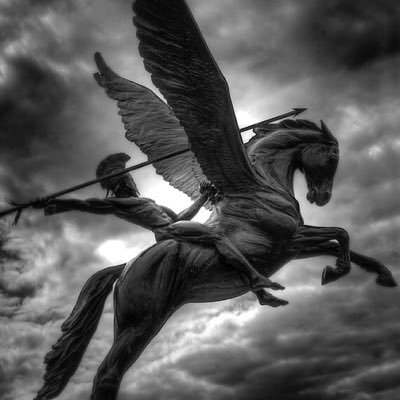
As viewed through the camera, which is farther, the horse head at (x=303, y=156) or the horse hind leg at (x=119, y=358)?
the horse head at (x=303, y=156)

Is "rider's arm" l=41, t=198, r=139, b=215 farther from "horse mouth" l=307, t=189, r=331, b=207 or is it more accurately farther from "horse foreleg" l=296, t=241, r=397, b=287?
"horse mouth" l=307, t=189, r=331, b=207

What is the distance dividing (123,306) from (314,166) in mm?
2663

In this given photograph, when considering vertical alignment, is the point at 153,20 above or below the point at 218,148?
above

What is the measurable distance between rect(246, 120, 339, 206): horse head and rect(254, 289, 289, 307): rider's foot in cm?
143

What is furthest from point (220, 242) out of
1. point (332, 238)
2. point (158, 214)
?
point (332, 238)

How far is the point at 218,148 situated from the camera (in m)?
7.07

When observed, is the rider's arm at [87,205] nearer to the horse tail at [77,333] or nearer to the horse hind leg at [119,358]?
the horse tail at [77,333]

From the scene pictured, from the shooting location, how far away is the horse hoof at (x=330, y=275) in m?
7.21

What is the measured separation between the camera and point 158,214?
7184 mm

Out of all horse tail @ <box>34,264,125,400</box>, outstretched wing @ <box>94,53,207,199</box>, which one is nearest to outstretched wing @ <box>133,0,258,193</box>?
outstretched wing @ <box>94,53,207,199</box>

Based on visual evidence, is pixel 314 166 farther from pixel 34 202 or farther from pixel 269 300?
pixel 34 202

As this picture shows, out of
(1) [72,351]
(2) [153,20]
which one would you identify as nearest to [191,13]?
(2) [153,20]

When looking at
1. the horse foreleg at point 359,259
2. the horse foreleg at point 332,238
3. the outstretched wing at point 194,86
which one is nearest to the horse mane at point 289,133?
the outstretched wing at point 194,86

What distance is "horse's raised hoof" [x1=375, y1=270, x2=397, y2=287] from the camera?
735 cm
